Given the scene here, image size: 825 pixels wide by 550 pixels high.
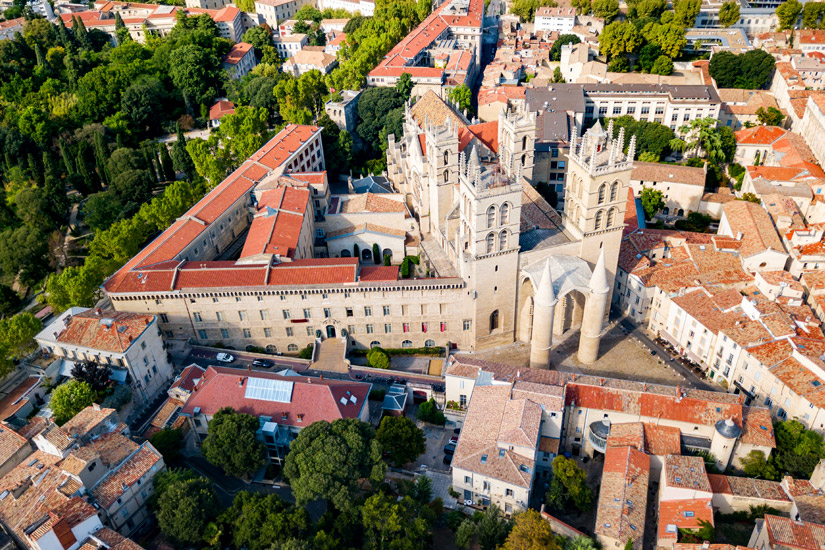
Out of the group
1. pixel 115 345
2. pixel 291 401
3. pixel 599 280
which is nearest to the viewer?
pixel 291 401

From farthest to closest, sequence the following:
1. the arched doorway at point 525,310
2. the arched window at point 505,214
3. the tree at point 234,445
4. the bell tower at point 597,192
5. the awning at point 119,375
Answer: the arched doorway at point 525,310, the bell tower at point 597,192, the arched window at point 505,214, the awning at point 119,375, the tree at point 234,445

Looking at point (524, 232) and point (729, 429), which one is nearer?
point (729, 429)

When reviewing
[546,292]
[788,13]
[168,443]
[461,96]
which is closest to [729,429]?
[546,292]

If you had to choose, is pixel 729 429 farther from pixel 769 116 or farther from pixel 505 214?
pixel 769 116

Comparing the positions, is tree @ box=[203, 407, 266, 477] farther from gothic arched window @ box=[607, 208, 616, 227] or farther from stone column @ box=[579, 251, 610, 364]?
gothic arched window @ box=[607, 208, 616, 227]

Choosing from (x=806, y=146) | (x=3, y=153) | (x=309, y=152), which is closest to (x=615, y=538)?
(x=309, y=152)

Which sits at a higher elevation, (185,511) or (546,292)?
(546,292)

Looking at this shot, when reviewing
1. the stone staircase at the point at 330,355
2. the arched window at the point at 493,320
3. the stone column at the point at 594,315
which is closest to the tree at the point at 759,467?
the stone column at the point at 594,315

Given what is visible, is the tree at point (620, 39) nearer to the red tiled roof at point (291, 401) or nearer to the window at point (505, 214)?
the window at point (505, 214)

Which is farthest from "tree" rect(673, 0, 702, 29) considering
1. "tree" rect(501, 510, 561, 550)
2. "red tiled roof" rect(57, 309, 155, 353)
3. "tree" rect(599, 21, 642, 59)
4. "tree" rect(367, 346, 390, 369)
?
"red tiled roof" rect(57, 309, 155, 353)
